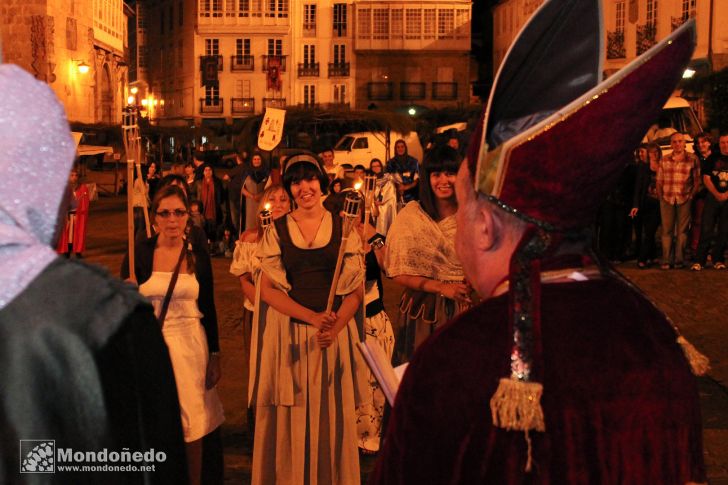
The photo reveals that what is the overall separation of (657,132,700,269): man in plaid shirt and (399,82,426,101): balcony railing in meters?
54.6

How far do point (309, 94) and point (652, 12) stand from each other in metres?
30.4

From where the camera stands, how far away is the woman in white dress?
220 inches

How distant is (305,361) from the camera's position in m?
5.64

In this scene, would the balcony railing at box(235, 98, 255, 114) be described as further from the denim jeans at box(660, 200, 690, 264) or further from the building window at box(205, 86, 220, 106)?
the denim jeans at box(660, 200, 690, 264)

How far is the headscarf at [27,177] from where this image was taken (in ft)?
5.76

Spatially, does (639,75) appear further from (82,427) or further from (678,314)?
(678,314)

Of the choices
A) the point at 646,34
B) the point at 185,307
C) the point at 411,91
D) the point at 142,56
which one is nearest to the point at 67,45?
the point at 646,34

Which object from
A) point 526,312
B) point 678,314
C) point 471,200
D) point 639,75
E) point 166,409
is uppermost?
point 639,75

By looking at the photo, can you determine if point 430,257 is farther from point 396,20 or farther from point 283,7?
point 283,7

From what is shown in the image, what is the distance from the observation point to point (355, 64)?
70.5 m

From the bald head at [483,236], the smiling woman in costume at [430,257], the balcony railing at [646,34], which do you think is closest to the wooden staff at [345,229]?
the smiling woman in costume at [430,257]

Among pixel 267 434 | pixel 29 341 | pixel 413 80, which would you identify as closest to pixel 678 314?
pixel 267 434

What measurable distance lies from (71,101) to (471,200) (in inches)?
1949

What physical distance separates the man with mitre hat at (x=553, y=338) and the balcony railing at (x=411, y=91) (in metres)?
67.9
